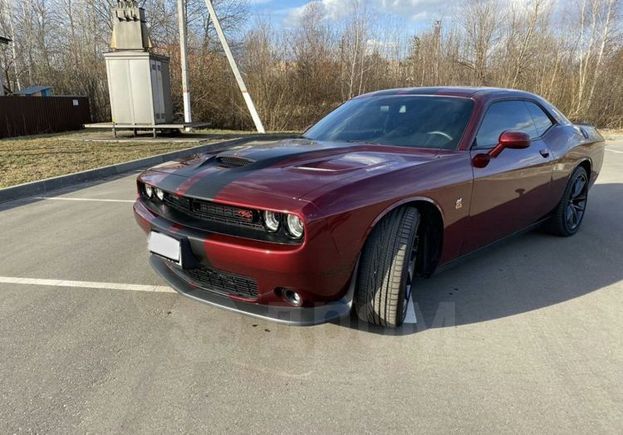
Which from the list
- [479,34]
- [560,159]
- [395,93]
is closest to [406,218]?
[395,93]

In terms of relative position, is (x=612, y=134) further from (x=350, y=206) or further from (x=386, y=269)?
(x=350, y=206)

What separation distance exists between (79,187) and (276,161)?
19.9 feet

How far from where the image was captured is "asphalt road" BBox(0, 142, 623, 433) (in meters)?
A: 2.09

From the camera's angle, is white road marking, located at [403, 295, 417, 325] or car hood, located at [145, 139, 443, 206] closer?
car hood, located at [145, 139, 443, 206]

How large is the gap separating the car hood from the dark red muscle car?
0.01 m

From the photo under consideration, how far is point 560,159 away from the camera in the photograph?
425 centimetres

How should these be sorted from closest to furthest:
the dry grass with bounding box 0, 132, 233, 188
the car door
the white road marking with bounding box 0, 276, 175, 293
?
the car door < the white road marking with bounding box 0, 276, 175, 293 < the dry grass with bounding box 0, 132, 233, 188

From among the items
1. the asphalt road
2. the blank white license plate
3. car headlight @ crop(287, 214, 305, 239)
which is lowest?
the asphalt road

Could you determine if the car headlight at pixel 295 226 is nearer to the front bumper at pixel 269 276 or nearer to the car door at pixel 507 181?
the front bumper at pixel 269 276

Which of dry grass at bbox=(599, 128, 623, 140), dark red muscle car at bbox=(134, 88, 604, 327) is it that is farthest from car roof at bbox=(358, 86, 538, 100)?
dry grass at bbox=(599, 128, 623, 140)

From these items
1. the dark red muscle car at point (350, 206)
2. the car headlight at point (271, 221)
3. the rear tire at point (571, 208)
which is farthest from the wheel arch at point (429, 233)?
the rear tire at point (571, 208)

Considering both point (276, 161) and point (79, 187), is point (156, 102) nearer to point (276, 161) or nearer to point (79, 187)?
point (79, 187)

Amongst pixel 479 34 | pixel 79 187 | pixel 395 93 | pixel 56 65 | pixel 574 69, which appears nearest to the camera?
pixel 395 93

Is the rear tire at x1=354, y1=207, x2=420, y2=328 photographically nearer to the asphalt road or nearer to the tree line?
the asphalt road
